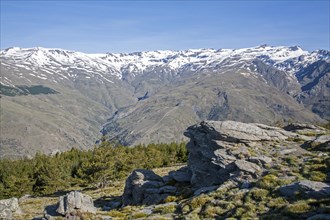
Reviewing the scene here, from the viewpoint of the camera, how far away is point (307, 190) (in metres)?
31.8

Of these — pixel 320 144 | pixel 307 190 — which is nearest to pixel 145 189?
pixel 307 190

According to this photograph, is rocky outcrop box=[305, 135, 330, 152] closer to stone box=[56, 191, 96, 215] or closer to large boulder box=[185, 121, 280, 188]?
large boulder box=[185, 121, 280, 188]

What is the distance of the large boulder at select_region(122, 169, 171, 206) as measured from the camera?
4638cm

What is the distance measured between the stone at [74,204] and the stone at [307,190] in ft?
65.5

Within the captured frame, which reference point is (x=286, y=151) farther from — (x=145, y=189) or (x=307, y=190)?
(x=145, y=189)

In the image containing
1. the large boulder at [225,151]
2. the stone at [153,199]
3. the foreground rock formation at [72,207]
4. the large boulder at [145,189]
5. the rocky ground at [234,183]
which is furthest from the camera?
the large boulder at [145,189]

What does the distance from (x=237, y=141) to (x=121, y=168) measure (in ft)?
183

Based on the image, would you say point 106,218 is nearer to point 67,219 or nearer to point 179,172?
point 67,219

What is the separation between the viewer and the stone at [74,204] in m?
37.3

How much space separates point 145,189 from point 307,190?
23053 millimetres

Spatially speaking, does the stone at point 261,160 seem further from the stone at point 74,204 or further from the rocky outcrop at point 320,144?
the stone at point 74,204

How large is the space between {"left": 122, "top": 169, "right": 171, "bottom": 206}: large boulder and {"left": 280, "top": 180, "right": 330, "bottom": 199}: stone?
16.8 metres

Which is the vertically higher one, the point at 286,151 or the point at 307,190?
the point at 286,151

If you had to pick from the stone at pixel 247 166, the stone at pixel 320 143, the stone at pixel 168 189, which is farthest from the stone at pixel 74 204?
the stone at pixel 320 143
